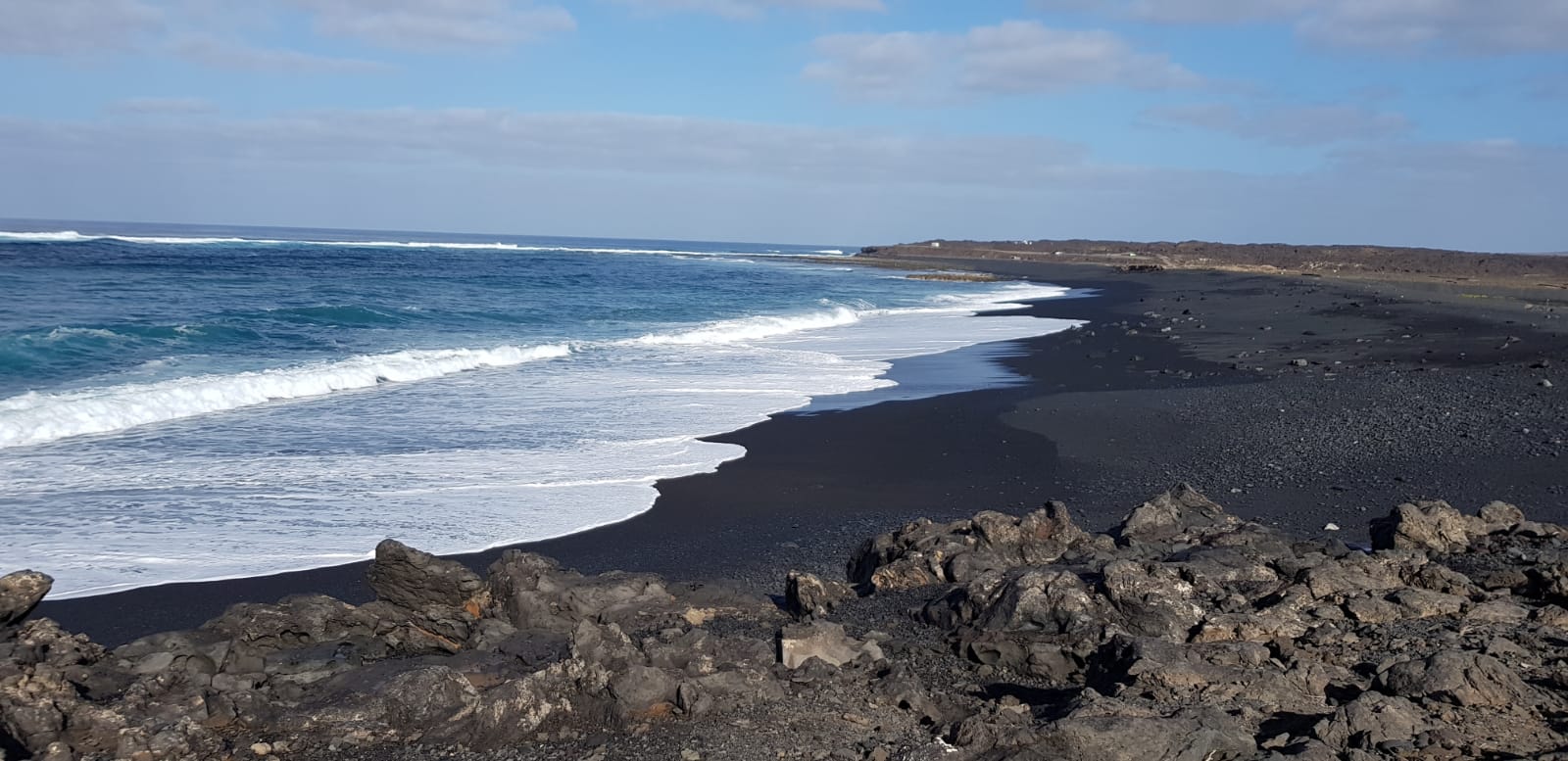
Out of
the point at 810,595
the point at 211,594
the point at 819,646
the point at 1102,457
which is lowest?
the point at 211,594

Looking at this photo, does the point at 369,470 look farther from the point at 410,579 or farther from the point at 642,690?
the point at 642,690

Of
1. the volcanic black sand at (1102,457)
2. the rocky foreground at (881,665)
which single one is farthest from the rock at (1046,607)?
the volcanic black sand at (1102,457)

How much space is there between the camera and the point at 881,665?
15.1ft

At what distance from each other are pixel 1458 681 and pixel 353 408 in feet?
40.7

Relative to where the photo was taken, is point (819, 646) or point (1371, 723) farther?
point (819, 646)

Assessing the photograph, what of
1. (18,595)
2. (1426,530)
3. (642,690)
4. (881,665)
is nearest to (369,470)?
(18,595)

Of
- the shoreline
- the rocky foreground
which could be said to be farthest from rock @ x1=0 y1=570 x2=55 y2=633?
the shoreline

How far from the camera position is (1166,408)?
42.7 feet

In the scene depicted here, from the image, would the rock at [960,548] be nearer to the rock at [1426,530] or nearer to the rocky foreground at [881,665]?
the rocky foreground at [881,665]

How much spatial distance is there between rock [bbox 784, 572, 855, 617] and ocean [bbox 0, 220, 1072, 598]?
8.98ft

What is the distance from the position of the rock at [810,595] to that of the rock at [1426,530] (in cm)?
308

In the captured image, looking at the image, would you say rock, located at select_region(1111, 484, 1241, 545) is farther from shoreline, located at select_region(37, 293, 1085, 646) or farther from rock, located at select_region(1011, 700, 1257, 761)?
shoreline, located at select_region(37, 293, 1085, 646)

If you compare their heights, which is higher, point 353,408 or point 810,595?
point 810,595

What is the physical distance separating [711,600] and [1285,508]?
4867 mm
